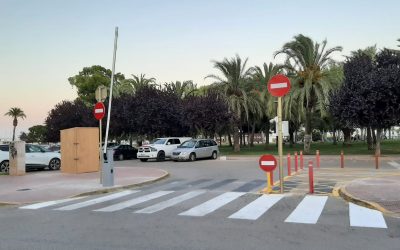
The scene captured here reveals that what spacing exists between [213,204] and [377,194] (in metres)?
4.24

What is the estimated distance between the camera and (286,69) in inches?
1489

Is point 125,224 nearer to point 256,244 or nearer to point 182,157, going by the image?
point 256,244

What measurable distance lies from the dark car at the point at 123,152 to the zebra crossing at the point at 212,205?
938 inches

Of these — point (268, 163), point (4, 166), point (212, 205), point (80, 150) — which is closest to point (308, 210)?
point (212, 205)

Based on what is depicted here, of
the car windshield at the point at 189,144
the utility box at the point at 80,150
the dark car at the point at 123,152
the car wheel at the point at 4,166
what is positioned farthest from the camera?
the dark car at the point at 123,152

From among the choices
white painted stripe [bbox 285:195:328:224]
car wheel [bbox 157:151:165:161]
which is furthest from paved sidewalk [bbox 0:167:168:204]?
car wheel [bbox 157:151:165:161]

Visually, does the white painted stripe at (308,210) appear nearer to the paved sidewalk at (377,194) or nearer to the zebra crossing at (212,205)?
the zebra crossing at (212,205)

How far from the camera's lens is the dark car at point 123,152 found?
1483 inches

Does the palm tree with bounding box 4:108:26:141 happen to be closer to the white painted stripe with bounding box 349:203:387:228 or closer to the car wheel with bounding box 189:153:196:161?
the car wheel with bounding box 189:153:196:161

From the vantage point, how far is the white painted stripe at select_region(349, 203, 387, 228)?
8.41 metres

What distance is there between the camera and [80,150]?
71.4 feet

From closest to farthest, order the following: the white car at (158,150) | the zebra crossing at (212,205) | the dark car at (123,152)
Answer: the zebra crossing at (212,205) < the white car at (158,150) < the dark car at (123,152)

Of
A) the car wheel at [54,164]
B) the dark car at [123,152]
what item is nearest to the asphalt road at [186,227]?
the car wheel at [54,164]

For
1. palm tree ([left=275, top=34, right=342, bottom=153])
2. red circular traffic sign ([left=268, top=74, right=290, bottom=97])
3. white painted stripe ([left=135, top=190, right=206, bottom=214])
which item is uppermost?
palm tree ([left=275, top=34, right=342, bottom=153])
